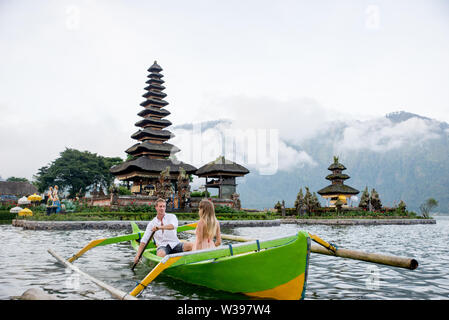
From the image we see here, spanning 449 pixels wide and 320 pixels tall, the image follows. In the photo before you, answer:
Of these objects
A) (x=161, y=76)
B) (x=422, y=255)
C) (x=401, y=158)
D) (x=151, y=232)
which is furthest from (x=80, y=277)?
(x=401, y=158)

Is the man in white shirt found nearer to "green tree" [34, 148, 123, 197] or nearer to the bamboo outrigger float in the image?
the bamboo outrigger float

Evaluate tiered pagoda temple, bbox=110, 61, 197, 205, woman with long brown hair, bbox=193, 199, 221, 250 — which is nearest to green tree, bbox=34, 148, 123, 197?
tiered pagoda temple, bbox=110, 61, 197, 205

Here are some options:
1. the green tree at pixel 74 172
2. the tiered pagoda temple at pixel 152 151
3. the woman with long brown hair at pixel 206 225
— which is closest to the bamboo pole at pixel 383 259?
the woman with long brown hair at pixel 206 225

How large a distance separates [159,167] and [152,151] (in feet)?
10.9

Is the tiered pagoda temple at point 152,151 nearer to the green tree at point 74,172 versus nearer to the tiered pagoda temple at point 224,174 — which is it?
the tiered pagoda temple at point 224,174

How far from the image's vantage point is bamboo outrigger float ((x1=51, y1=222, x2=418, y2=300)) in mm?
5270

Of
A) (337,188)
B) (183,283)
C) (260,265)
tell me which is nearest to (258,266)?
(260,265)

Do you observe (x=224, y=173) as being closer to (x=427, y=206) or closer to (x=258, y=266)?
(x=258, y=266)

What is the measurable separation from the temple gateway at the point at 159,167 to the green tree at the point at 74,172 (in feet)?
48.0

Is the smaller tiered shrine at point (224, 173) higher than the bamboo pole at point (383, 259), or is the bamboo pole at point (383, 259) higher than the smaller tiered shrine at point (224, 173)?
the smaller tiered shrine at point (224, 173)

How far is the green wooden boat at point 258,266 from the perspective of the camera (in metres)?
5.27

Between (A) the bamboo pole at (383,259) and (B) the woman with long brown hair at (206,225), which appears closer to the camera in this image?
(A) the bamboo pole at (383,259)
